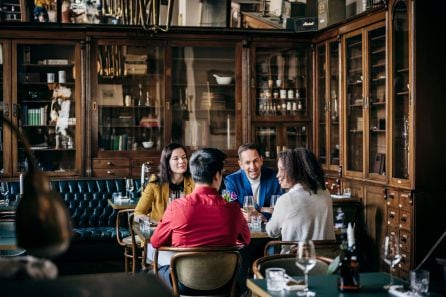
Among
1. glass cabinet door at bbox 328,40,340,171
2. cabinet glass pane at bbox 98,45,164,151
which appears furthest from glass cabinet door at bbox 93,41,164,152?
glass cabinet door at bbox 328,40,340,171

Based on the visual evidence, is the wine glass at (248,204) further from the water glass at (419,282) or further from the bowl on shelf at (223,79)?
the bowl on shelf at (223,79)

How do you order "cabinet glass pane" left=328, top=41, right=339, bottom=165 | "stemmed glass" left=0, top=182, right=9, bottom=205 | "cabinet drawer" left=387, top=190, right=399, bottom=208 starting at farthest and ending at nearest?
"cabinet glass pane" left=328, top=41, right=339, bottom=165
"stemmed glass" left=0, top=182, right=9, bottom=205
"cabinet drawer" left=387, top=190, right=399, bottom=208

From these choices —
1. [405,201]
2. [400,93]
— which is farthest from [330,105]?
[405,201]

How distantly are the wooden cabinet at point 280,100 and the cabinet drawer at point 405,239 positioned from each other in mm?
2488

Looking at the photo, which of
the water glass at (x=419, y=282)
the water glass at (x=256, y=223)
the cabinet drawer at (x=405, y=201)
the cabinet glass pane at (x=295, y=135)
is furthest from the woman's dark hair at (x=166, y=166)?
the cabinet glass pane at (x=295, y=135)

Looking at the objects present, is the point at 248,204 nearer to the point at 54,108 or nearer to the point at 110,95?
the point at 110,95

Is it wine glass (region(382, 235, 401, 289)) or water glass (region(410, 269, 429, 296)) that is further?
wine glass (region(382, 235, 401, 289))

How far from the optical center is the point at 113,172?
26.5 ft

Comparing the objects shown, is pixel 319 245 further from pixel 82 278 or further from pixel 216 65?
pixel 216 65

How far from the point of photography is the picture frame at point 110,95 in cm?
818

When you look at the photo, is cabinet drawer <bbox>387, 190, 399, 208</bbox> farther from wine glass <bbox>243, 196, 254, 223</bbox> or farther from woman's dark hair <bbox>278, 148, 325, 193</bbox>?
woman's dark hair <bbox>278, 148, 325, 193</bbox>

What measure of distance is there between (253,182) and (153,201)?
83 centimetres

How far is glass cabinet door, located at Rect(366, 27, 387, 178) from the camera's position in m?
6.84

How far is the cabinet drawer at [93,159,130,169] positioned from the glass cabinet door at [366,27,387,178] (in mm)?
2761
